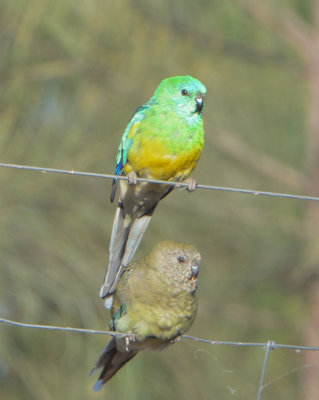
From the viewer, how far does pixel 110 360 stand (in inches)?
122

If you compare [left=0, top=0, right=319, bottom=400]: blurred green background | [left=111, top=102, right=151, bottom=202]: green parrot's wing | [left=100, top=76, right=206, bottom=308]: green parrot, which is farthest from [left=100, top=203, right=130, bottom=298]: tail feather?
[left=0, top=0, right=319, bottom=400]: blurred green background

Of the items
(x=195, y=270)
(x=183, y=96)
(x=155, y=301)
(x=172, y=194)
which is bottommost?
(x=155, y=301)

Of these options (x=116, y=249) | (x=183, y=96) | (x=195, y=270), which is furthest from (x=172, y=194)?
(x=195, y=270)

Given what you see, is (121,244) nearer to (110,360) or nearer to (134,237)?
(134,237)

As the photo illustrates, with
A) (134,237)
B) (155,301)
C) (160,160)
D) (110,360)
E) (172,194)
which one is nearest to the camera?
(155,301)

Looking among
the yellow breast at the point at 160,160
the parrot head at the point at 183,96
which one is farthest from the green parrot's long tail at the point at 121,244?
the parrot head at the point at 183,96

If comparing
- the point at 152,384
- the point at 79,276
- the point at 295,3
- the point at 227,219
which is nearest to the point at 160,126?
the point at 79,276

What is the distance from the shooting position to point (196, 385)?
5531mm

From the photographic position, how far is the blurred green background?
16.5 feet

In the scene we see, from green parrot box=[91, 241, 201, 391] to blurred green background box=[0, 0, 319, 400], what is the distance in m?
1.40

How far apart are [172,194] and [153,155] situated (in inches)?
111

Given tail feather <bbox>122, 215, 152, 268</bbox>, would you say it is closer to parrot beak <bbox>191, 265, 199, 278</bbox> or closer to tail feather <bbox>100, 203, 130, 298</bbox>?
tail feather <bbox>100, 203, 130, 298</bbox>

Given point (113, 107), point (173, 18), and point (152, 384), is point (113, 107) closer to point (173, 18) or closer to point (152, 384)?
point (173, 18)

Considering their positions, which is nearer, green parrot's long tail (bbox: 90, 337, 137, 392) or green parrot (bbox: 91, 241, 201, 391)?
green parrot (bbox: 91, 241, 201, 391)
